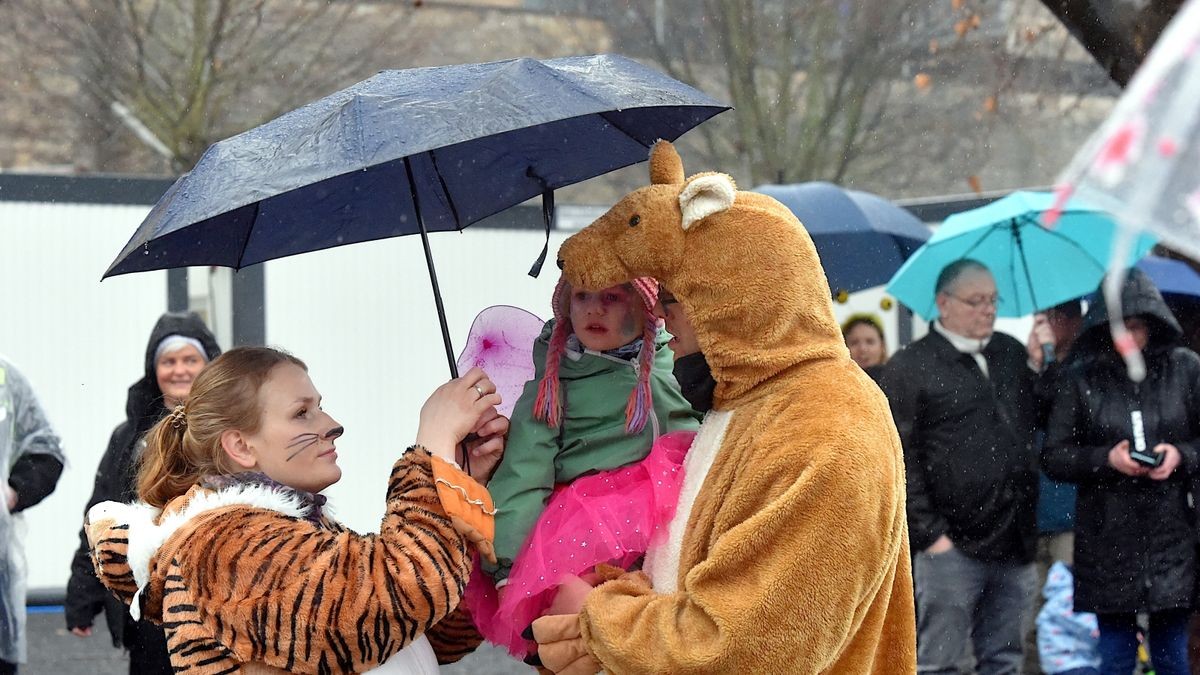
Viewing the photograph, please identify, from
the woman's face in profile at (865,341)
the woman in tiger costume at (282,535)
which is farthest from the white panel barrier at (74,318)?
the woman in tiger costume at (282,535)

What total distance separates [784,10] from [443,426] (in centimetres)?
1404

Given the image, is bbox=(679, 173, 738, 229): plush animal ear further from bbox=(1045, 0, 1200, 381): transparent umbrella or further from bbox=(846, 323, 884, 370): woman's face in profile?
bbox=(846, 323, 884, 370): woman's face in profile

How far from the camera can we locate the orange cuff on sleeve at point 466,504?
2.63 metres

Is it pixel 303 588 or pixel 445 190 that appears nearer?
pixel 303 588

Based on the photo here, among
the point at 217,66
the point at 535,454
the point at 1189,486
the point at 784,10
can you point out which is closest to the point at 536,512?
the point at 535,454

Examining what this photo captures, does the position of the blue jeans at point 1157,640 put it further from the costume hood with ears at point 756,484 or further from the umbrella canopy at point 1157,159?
the umbrella canopy at point 1157,159

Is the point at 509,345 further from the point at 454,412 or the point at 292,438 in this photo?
the point at 292,438

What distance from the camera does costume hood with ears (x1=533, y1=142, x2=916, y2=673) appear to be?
7.56 feet

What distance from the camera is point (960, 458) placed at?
19.6 feet

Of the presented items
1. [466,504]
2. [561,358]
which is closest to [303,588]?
[466,504]

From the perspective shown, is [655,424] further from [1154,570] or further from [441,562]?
[1154,570]

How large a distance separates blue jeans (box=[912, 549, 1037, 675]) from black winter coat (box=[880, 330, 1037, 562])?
0.24ft

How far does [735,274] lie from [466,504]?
683 millimetres

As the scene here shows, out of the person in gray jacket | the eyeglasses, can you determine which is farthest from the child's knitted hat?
the eyeglasses
